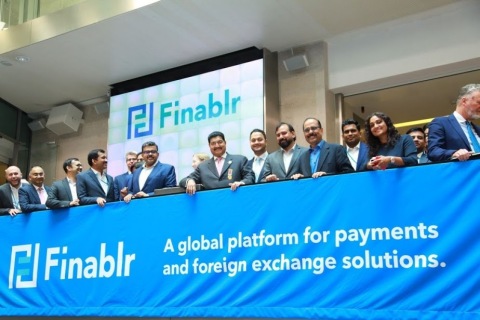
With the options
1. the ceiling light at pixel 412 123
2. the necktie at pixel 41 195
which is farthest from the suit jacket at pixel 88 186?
the ceiling light at pixel 412 123

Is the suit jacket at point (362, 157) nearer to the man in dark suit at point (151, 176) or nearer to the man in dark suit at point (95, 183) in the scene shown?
the man in dark suit at point (151, 176)

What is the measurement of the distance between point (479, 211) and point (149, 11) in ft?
17.3

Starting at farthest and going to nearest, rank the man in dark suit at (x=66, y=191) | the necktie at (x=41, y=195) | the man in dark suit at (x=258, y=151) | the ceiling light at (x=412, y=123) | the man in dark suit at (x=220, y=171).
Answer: the ceiling light at (x=412, y=123) → the necktie at (x=41, y=195) → the man in dark suit at (x=66, y=191) → the man in dark suit at (x=258, y=151) → the man in dark suit at (x=220, y=171)

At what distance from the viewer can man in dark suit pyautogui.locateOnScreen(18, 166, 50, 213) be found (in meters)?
5.65

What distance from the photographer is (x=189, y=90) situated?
8461 millimetres

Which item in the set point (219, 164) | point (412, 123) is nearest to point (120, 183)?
point (219, 164)

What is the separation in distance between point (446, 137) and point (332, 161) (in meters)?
0.97


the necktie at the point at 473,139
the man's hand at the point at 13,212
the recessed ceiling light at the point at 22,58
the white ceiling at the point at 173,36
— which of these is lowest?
the man's hand at the point at 13,212

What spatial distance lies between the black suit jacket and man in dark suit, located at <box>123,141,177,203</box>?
1.54m

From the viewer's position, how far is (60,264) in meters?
4.98

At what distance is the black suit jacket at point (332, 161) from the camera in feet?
14.5

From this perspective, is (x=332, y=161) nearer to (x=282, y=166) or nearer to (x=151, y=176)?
(x=282, y=166)

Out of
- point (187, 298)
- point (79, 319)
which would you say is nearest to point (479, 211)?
point (187, 298)

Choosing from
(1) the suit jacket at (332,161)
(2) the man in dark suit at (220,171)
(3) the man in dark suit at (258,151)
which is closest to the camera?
(1) the suit jacket at (332,161)
